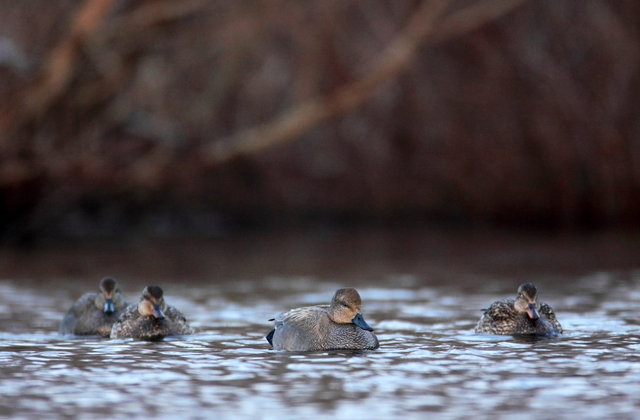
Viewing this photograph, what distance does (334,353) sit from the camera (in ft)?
28.1

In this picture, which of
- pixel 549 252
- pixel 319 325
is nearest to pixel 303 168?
pixel 549 252

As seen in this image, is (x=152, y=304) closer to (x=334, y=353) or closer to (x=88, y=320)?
(x=88, y=320)

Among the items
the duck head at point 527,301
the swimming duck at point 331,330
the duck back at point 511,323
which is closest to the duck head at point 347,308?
the swimming duck at point 331,330

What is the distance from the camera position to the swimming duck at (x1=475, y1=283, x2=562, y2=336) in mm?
9344

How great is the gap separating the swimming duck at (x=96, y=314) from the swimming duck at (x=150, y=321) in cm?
33

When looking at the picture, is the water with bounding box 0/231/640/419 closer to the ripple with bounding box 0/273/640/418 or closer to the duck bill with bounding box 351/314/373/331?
the ripple with bounding box 0/273/640/418

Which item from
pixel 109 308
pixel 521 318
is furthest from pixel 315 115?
pixel 521 318

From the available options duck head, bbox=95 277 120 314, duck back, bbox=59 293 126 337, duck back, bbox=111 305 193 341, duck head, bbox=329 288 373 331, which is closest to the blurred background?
duck head, bbox=95 277 120 314

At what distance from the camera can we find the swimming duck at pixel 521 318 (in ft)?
30.7

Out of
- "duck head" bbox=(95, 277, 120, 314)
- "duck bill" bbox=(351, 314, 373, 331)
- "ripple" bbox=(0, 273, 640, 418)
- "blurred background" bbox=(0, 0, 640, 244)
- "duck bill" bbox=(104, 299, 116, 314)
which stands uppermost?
"blurred background" bbox=(0, 0, 640, 244)

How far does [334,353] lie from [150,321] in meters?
1.58

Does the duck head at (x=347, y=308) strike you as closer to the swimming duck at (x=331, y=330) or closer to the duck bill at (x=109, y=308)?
Answer: the swimming duck at (x=331, y=330)

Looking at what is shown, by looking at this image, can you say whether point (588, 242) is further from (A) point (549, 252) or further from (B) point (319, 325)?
(B) point (319, 325)

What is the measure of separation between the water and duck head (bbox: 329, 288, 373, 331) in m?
0.29
